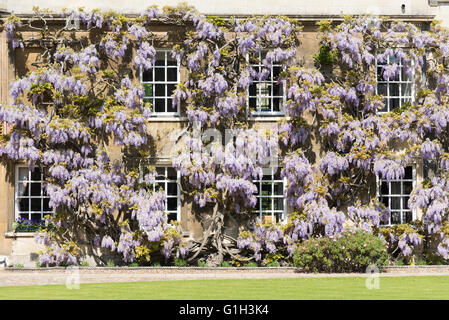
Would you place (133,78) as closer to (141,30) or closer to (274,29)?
(141,30)

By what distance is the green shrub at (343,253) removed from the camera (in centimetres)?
2028

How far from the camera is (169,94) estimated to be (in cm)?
2306

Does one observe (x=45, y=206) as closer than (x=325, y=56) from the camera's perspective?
Yes

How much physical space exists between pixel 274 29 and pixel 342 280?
7688 mm

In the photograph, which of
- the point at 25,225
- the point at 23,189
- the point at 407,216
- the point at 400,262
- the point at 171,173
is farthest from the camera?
the point at 407,216

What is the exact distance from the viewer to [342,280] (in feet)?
60.0

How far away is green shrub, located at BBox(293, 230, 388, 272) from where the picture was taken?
2028 cm

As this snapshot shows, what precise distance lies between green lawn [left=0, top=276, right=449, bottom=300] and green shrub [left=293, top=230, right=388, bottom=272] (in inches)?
61.0

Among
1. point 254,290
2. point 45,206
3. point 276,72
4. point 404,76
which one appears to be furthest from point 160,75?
point 254,290

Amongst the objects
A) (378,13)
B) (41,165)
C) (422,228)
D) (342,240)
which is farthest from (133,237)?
(378,13)

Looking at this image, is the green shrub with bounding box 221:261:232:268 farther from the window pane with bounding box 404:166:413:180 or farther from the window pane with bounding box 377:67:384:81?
the window pane with bounding box 377:67:384:81

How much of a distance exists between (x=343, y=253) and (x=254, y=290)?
4.87m

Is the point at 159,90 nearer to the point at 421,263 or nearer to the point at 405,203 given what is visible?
the point at 405,203

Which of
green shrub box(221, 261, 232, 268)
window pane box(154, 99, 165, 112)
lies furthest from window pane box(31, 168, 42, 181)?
green shrub box(221, 261, 232, 268)
